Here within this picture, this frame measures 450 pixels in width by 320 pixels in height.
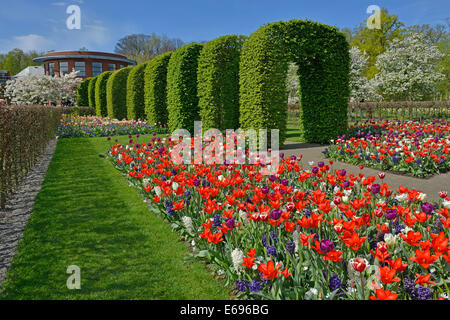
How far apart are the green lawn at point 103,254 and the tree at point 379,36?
33672mm

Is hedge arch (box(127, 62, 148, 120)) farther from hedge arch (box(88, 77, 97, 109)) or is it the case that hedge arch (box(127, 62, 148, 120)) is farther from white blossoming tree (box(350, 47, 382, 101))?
white blossoming tree (box(350, 47, 382, 101))

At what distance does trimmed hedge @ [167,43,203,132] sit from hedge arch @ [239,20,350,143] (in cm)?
339

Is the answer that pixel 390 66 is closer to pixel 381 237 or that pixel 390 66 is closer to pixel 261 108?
pixel 261 108

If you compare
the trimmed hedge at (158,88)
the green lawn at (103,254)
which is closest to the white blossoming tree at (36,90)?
the trimmed hedge at (158,88)

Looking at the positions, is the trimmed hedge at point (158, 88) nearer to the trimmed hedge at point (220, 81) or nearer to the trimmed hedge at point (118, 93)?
the trimmed hedge at point (220, 81)

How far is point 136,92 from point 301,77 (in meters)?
11.2

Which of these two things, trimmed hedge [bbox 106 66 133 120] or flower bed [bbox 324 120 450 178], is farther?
trimmed hedge [bbox 106 66 133 120]

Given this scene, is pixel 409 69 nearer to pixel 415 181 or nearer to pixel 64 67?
pixel 415 181

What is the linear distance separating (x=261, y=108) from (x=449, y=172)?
509cm

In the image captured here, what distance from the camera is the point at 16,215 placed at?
4801 mm

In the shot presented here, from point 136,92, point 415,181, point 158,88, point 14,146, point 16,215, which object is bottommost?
Result: point 16,215

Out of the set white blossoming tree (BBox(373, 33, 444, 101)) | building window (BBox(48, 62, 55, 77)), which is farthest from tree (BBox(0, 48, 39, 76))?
white blossoming tree (BBox(373, 33, 444, 101))

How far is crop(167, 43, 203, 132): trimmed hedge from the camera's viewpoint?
13281mm

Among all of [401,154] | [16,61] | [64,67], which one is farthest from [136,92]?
[16,61]
